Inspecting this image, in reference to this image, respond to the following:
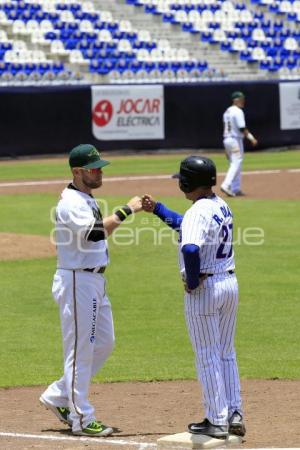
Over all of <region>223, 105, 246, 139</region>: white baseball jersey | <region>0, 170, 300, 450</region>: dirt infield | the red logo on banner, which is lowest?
<region>0, 170, 300, 450</region>: dirt infield

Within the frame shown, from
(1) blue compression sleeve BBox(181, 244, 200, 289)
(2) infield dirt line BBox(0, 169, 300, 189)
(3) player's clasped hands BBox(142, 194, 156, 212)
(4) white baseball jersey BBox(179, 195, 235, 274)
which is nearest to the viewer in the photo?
(1) blue compression sleeve BBox(181, 244, 200, 289)

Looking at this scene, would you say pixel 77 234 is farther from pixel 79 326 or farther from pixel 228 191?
pixel 228 191

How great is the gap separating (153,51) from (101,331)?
1069 inches

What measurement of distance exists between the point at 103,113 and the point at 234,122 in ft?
30.7

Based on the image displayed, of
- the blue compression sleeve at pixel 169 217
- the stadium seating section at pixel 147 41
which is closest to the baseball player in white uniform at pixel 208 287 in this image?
the blue compression sleeve at pixel 169 217

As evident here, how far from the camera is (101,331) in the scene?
275 inches

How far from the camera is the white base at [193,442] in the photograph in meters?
6.34

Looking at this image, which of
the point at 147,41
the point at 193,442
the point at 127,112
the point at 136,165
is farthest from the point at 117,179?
the point at 193,442

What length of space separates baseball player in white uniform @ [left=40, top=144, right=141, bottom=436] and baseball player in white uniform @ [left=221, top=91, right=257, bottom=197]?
13.9 m

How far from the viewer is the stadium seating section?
31188 mm

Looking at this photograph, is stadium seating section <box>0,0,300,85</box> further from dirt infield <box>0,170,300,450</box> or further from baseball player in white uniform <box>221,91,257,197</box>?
dirt infield <box>0,170,300,450</box>

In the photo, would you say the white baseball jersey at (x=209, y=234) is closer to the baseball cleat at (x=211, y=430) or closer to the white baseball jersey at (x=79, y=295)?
the white baseball jersey at (x=79, y=295)

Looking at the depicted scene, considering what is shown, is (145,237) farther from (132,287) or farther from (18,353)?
(18,353)

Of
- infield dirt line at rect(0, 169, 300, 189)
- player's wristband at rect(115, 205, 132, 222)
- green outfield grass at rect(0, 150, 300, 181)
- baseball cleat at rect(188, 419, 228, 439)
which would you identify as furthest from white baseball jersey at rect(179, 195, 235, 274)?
green outfield grass at rect(0, 150, 300, 181)
